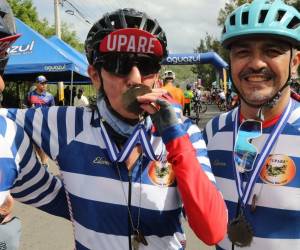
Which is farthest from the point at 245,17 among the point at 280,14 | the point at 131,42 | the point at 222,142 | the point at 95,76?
the point at 95,76

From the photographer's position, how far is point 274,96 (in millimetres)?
2229

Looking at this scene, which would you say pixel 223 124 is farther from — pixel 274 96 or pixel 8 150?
pixel 8 150

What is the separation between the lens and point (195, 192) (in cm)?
165

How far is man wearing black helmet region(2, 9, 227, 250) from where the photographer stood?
185 centimetres

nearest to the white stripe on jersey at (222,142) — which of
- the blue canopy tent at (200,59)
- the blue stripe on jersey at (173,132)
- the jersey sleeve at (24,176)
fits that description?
the blue stripe on jersey at (173,132)

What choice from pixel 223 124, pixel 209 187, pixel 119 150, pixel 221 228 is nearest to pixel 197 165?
pixel 209 187

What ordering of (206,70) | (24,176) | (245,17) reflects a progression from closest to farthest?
(24,176) < (245,17) < (206,70)

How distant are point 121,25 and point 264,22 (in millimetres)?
810

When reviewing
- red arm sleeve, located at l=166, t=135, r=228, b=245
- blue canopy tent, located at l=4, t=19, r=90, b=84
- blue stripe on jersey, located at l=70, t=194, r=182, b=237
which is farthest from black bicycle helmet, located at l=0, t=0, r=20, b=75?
blue canopy tent, located at l=4, t=19, r=90, b=84

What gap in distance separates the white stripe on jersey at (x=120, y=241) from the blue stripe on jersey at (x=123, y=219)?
0.06 feet

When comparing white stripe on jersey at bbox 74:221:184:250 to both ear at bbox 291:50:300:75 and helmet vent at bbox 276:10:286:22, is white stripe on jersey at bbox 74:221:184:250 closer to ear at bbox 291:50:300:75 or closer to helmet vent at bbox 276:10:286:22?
ear at bbox 291:50:300:75

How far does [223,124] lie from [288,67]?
0.48 m

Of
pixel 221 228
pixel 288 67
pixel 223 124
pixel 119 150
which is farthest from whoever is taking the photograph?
pixel 223 124

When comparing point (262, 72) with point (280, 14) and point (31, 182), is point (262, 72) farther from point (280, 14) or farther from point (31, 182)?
point (31, 182)
